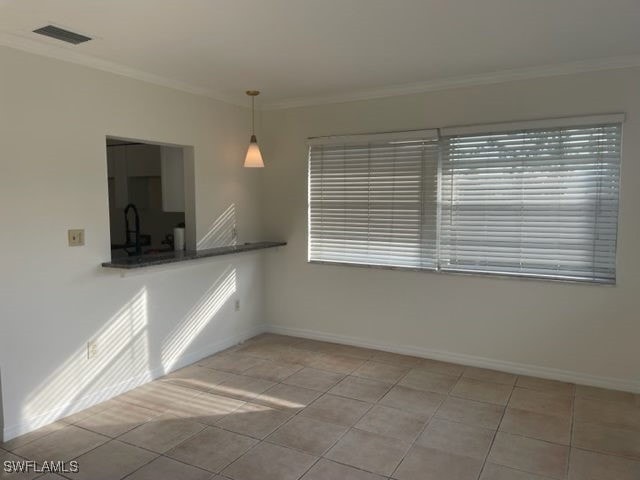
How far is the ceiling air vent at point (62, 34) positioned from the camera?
2730 mm

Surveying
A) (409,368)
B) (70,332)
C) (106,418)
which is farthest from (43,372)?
(409,368)

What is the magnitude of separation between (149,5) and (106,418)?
2.51 meters

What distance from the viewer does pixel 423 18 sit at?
2633 millimetres

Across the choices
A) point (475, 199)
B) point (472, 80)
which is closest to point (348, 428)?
point (475, 199)

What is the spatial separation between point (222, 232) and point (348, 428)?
2237mm

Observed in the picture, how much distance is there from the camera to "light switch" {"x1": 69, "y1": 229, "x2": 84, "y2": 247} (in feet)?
10.5

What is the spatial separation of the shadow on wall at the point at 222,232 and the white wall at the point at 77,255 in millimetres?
37

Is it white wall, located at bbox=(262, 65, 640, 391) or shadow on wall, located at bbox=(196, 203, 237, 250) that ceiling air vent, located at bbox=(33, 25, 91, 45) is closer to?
shadow on wall, located at bbox=(196, 203, 237, 250)

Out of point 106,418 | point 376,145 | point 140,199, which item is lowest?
point 106,418

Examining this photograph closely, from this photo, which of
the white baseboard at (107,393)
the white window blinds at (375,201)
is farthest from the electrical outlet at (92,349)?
the white window blinds at (375,201)

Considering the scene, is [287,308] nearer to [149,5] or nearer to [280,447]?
[280,447]

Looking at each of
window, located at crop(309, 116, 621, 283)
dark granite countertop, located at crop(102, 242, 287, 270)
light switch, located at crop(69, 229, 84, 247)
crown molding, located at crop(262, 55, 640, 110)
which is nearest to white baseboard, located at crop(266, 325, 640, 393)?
window, located at crop(309, 116, 621, 283)

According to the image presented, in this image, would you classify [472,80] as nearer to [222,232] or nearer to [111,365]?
[222,232]

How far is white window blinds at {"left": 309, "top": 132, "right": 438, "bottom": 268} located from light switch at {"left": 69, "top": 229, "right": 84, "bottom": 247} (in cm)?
217
